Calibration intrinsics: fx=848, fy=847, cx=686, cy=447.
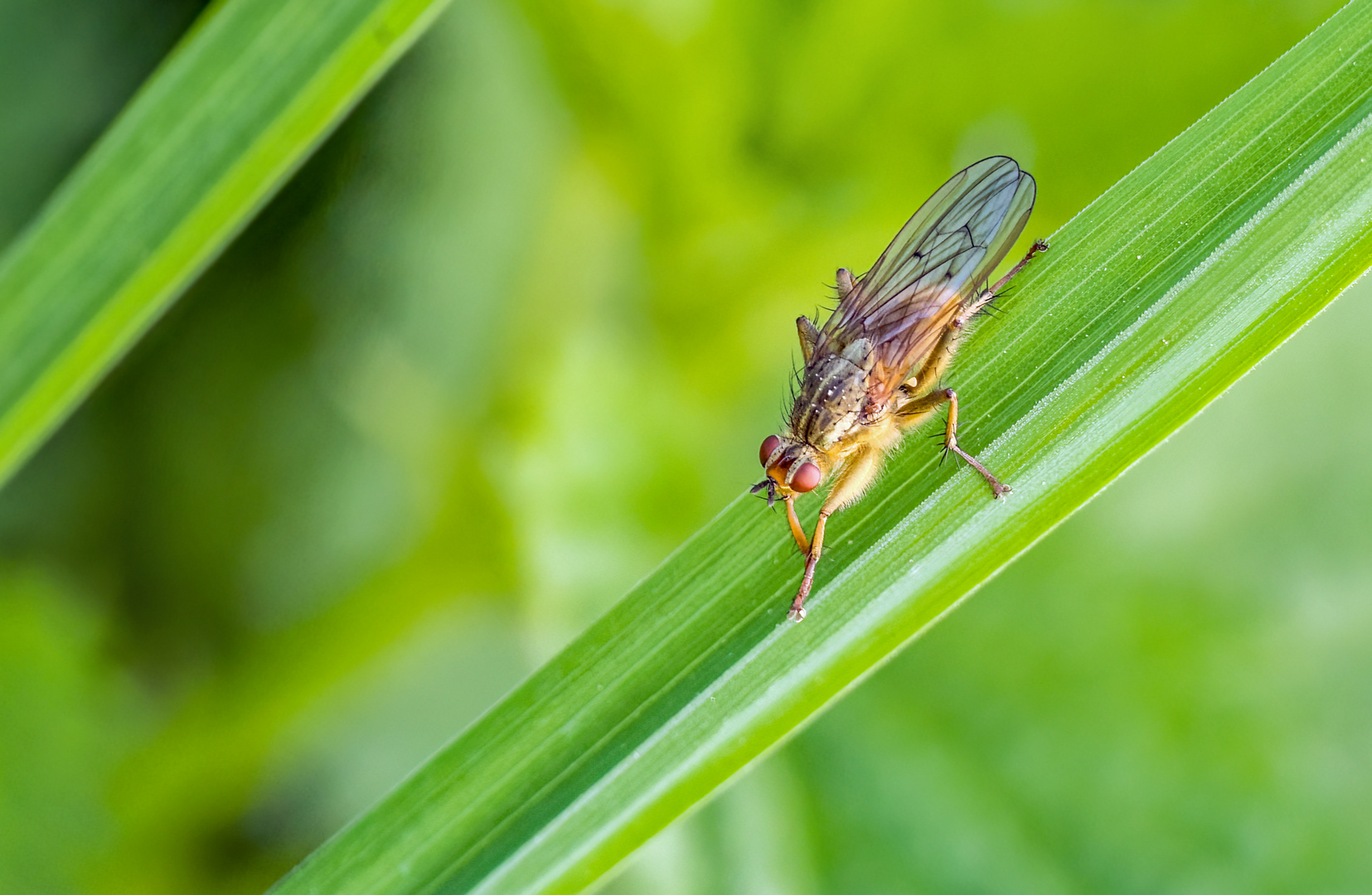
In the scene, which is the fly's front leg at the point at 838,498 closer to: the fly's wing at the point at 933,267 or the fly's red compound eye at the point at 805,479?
the fly's red compound eye at the point at 805,479

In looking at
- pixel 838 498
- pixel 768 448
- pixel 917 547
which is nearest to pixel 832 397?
pixel 768 448

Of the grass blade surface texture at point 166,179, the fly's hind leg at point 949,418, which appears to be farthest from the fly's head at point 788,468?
the grass blade surface texture at point 166,179

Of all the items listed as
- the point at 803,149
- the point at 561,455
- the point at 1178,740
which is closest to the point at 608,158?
the point at 803,149

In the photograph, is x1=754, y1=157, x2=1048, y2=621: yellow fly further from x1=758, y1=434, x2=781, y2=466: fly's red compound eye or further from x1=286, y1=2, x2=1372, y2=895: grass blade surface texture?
x1=286, y1=2, x2=1372, y2=895: grass blade surface texture

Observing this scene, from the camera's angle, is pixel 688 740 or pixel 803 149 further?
pixel 803 149

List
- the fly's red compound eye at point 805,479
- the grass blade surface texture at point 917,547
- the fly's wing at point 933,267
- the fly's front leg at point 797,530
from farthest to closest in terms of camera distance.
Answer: the fly's wing at point 933,267 → the fly's red compound eye at point 805,479 → the fly's front leg at point 797,530 → the grass blade surface texture at point 917,547

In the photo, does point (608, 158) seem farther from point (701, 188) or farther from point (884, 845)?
point (884, 845)

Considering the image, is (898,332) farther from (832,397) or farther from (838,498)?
(838,498)
